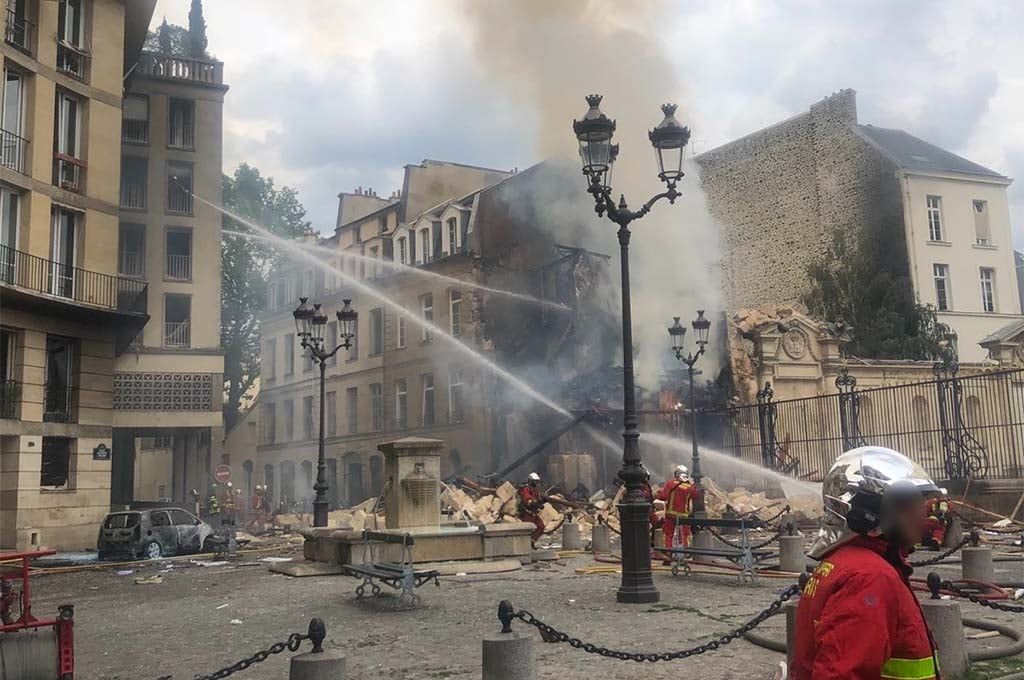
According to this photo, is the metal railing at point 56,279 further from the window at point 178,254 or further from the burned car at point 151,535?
the window at point 178,254

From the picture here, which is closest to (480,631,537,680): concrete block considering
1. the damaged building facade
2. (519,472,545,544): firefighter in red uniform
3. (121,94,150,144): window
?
(519,472,545,544): firefighter in red uniform

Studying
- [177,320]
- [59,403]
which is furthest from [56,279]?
[177,320]

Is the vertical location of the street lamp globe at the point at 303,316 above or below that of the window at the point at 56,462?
above

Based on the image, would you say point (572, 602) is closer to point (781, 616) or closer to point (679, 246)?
point (781, 616)

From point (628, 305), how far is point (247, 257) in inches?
1380

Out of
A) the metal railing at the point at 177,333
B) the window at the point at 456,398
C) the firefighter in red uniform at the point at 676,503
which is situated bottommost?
the firefighter in red uniform at the point at 676,503

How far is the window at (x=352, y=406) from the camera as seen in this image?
42844 millimetres

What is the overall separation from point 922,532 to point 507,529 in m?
12.8

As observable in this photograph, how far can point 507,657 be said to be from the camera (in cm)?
523

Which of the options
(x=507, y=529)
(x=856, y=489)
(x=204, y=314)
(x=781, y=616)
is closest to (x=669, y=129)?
(x=781, y=616)

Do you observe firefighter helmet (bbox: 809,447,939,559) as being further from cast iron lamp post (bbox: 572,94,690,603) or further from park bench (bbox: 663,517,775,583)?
park bench (bbox: 663,517,775,583)

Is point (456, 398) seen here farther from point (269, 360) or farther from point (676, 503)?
point (676, 503)

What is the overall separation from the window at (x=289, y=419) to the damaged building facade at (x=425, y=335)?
11 centimetres

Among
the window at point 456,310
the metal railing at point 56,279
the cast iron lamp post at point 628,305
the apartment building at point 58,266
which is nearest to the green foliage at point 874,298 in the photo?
the window at point 456,310
